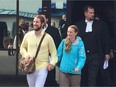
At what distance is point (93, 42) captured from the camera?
9.38 m

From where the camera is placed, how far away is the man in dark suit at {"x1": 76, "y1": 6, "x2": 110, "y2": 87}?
930 centimetres

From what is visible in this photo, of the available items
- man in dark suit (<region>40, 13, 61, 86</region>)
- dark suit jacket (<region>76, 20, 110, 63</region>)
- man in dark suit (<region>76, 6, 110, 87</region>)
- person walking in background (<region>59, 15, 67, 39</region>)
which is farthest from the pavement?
dark suit jacket (<region>76, 20, 110, 63</region>)

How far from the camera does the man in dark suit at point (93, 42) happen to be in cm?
930

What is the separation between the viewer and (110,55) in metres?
9.77

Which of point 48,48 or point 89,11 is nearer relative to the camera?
point 48,48

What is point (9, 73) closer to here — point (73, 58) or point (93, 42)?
point (93, 42)

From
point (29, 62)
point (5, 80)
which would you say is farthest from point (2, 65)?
point (29, 62)

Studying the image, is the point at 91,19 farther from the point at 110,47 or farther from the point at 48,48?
the point at 48,48

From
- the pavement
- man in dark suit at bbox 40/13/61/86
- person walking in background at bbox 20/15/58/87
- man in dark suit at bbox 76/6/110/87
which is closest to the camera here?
person walking in background at bbox 20/15/58/87

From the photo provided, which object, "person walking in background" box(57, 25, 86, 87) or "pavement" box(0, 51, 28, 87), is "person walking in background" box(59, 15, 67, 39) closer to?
"pavement" box(0, 51, 28, 87)

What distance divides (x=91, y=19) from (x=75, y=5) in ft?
4.83

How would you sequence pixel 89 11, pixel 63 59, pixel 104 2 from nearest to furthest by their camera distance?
pixel 63 59, pixel 89 11, pixel 104 2

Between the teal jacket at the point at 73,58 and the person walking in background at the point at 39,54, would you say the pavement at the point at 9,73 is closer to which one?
the teal jacket at the point at 73,58

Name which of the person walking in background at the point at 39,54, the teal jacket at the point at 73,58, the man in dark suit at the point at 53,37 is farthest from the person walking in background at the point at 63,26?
the person walking in background at the point at 39,54
